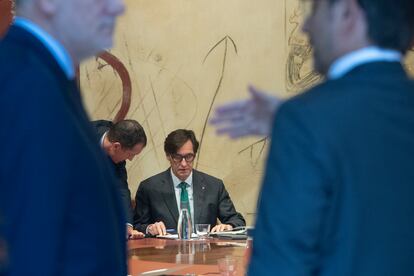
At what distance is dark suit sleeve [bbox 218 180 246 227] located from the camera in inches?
214

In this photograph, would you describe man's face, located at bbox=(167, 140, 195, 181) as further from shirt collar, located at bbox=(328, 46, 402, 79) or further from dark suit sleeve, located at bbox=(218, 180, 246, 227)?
shirt collar, located at bbox=(328, 46, 402, 79)

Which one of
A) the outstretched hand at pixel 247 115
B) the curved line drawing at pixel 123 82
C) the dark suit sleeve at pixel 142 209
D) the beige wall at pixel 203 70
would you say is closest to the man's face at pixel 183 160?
the dark suit sleeve at pixel 142 209

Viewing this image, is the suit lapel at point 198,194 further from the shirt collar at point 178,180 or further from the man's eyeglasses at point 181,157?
the man's eyeglasses at point 181,157

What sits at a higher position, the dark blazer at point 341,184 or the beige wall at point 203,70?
the beige wall at point 203,70

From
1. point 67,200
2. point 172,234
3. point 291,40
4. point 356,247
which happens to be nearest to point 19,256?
point 67,200

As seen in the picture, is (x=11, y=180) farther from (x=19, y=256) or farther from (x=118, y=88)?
(x=118, y=88)

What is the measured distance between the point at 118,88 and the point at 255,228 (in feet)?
16.2

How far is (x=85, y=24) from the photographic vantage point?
1.50 metres

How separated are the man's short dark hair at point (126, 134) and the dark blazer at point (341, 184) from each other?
381 cm

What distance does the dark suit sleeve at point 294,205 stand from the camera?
1344 mm

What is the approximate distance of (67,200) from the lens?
1297mm

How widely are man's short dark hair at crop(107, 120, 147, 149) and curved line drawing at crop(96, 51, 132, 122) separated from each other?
3.00ft

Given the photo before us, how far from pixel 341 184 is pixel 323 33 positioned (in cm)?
31

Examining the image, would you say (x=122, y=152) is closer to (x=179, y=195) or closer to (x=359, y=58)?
(x=179, y=195)
